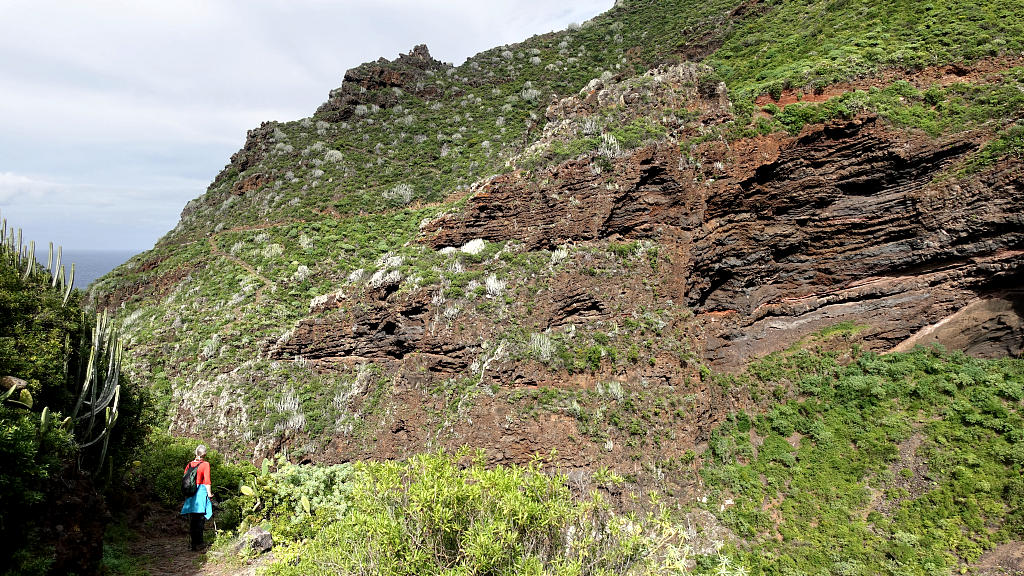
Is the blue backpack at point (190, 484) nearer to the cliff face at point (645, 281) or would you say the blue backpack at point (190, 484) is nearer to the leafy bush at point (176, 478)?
the leafy bush at point (176, 478)

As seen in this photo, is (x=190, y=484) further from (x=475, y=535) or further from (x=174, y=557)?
(x=475, y=535)

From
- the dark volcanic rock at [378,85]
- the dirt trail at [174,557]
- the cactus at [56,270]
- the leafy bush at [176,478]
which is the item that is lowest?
the dirt trail at [174,557]

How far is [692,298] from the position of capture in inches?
670

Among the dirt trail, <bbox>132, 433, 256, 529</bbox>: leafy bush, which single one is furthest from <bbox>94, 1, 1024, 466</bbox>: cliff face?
the dirt trail

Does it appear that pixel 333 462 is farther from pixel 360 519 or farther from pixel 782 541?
pixel 782 541

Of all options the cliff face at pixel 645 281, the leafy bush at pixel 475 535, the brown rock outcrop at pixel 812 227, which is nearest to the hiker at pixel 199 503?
the leafy bush at pixel 475 535

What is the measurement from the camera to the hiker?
851 cm

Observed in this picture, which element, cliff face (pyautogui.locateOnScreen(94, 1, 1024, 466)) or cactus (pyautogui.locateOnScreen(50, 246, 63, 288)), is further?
cliff face (pyautogui.locateOnScreen(94, 1, 1024, 466))

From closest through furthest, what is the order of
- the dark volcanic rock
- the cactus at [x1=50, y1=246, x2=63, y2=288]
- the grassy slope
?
the cactus at [x1=50, y1=246, x2=63, y2=288] < the grassy slope < the dark volcanic rock

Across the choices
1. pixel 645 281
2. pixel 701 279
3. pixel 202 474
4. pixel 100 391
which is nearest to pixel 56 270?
pixel 100 391

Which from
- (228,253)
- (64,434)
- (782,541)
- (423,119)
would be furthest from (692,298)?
(423,119)

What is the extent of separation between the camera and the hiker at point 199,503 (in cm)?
851

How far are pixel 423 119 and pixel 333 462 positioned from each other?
30.0 m

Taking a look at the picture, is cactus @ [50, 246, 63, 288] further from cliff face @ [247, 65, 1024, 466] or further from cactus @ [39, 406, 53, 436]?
cliff face @ [247, 65, 1024, 466]
